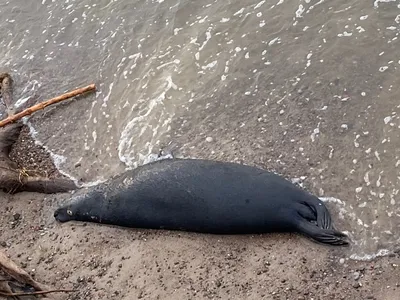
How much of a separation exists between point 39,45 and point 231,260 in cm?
394

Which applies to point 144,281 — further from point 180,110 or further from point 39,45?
point 39,45

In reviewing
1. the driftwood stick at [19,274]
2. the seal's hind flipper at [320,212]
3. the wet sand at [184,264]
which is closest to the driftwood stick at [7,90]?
the wet sand at [184,264]

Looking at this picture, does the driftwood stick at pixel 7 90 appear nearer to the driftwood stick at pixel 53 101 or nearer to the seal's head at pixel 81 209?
the driftwood stick at pixel 53 101

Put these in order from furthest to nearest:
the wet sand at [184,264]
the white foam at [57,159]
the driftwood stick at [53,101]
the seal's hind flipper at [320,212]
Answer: the driftwood stick at [53,101], the white foam at [57,159], the seal's hind flipper at [320,212], the wet sand at [184,264]

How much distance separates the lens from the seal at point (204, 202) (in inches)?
197

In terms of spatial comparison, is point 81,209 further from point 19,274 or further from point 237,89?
point 237,89

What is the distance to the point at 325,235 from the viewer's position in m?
4.81

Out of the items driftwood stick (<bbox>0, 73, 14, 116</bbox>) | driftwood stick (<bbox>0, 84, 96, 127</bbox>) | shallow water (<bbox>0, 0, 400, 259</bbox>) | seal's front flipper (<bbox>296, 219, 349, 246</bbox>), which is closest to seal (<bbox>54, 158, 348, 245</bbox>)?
seal's front flipper (<bbox>296, 219, 349, 246</bbox>)

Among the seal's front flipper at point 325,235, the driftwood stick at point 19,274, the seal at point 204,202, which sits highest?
the driftwood stick at point 19,274

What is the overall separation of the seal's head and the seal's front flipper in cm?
181

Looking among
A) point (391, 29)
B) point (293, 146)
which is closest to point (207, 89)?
point (293, 146)

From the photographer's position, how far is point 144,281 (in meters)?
5.01

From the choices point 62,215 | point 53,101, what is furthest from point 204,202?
point 53,101

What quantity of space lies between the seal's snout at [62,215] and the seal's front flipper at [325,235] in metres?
2.07
